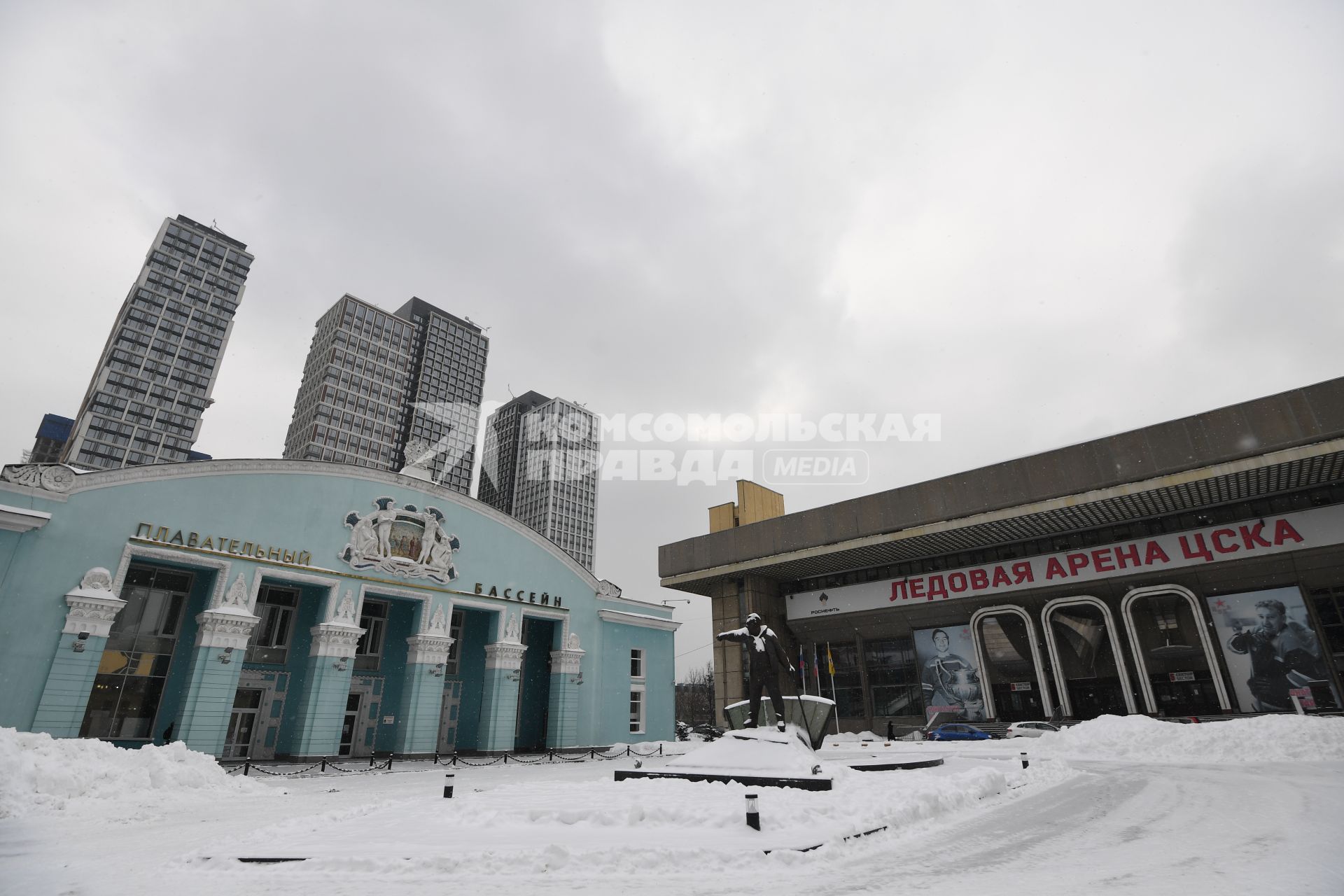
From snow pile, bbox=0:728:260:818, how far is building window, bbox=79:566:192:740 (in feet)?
30.6

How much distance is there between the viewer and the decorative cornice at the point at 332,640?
83.8 feet

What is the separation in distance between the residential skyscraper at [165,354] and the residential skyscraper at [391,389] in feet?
47.4

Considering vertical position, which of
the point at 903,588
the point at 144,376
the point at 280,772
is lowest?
the point at 280,772

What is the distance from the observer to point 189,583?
83.4 ft

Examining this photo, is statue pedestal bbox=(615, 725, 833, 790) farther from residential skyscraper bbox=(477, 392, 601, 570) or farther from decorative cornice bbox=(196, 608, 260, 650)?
residential skyscraper bbox=(477, 392, 601, 570)

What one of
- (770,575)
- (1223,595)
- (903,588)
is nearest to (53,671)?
(770,575)

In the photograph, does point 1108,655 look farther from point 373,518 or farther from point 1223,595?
point 373,518

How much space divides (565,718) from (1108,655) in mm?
28178

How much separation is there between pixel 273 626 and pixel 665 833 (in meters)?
25.7

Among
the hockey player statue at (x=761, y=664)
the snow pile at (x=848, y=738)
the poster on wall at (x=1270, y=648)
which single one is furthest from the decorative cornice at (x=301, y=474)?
the poster on wall at (x=1270, y=648)

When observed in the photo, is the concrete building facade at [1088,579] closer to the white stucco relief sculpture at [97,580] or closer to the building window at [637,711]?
the building window at [637,711]

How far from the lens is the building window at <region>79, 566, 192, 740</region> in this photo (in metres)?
Answer: 22.7

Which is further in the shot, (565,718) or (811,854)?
(565,718)

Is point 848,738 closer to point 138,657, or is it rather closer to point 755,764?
point 755,764
